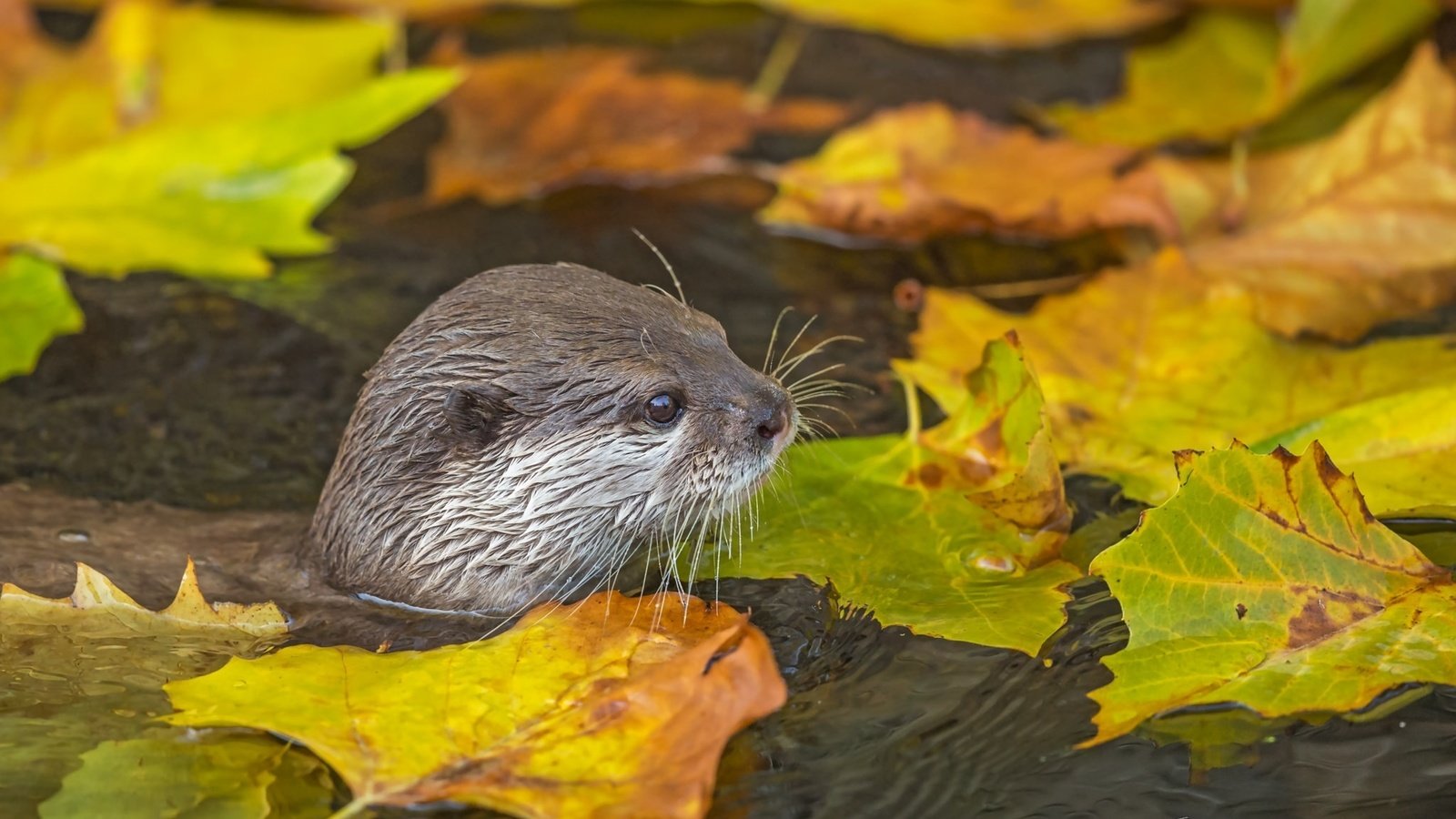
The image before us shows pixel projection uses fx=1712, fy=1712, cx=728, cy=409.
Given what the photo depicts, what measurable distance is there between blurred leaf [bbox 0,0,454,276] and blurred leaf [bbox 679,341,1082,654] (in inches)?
52.1

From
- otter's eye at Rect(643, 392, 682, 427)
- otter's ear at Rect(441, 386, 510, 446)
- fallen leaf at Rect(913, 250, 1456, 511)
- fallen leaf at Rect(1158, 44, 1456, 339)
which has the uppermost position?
fallen leaf at Rect(1158, 44, 1456, 339)

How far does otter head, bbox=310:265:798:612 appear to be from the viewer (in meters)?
2.75

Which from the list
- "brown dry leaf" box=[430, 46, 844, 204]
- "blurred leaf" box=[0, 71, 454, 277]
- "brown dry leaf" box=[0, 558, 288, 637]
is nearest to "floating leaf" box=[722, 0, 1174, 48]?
"brown dry leaf" box=[430, 46, 844, 204]

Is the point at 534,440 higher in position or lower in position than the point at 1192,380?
lower

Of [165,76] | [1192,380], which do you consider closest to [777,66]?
[165,76]

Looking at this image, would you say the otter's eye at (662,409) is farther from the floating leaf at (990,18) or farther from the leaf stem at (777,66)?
the floating leaf at (990,18)

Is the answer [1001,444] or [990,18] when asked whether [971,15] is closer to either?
[990,18]

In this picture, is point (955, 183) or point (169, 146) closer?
point (169, 146)

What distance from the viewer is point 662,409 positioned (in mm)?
2771

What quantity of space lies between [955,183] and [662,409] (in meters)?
1.53

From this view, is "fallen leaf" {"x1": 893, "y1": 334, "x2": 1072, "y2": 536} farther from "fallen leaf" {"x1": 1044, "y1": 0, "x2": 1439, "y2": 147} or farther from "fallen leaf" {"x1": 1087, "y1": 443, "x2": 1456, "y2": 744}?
"fallen leaf" {"x1": 1044, "y1": 0, "x2": 1439, "y2": 147}

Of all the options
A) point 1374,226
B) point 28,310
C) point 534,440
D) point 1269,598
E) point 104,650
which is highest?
point 1374,226

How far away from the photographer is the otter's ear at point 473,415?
273cm

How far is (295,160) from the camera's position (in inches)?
151
